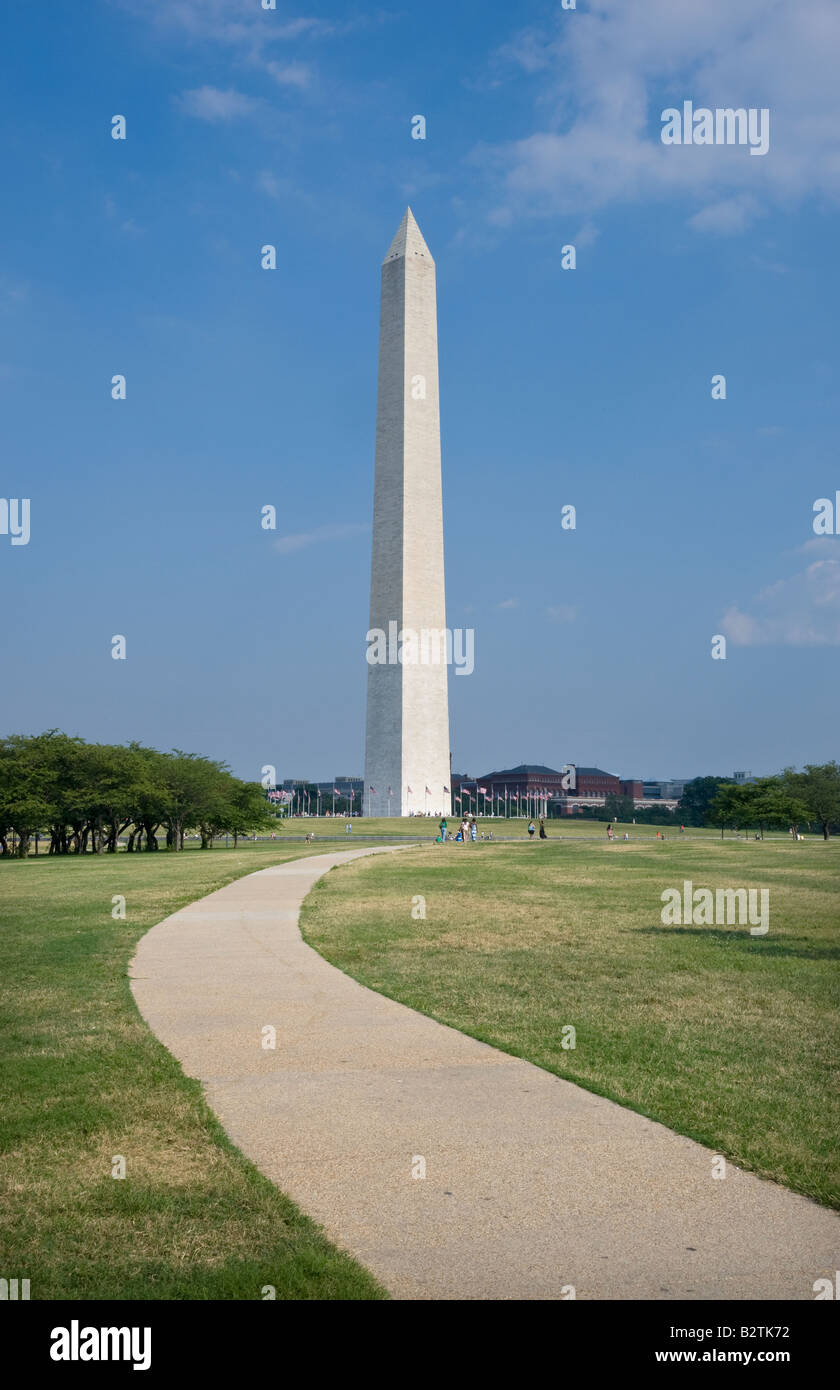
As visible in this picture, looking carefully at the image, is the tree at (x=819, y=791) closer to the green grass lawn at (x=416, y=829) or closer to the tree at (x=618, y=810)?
the green grass lawn at (x=416, y=829)

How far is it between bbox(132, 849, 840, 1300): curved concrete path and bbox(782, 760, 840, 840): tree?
72198 mm

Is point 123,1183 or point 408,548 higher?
point 408,548

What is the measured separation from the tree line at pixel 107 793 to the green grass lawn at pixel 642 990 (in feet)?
77.3

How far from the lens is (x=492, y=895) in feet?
74.1

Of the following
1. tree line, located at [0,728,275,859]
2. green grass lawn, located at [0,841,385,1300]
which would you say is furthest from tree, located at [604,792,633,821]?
green grass lawn, located at [0,841,385,1300]

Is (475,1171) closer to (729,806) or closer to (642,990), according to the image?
(642,990)

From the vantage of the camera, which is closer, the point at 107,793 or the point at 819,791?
the point at 107,793

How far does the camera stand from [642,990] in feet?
36.8

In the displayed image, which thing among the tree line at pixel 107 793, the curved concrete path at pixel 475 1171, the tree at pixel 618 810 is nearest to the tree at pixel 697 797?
the tree at pixel 618 810

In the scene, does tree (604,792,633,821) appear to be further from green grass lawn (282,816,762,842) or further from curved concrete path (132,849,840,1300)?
curved concrete path (132,849,840,1300)

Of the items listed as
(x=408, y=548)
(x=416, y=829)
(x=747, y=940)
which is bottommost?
(x=416, y=829)

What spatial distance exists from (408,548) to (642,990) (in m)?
69.7

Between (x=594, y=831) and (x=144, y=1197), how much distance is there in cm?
7754

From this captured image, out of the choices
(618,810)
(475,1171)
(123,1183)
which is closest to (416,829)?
(475,1171)
